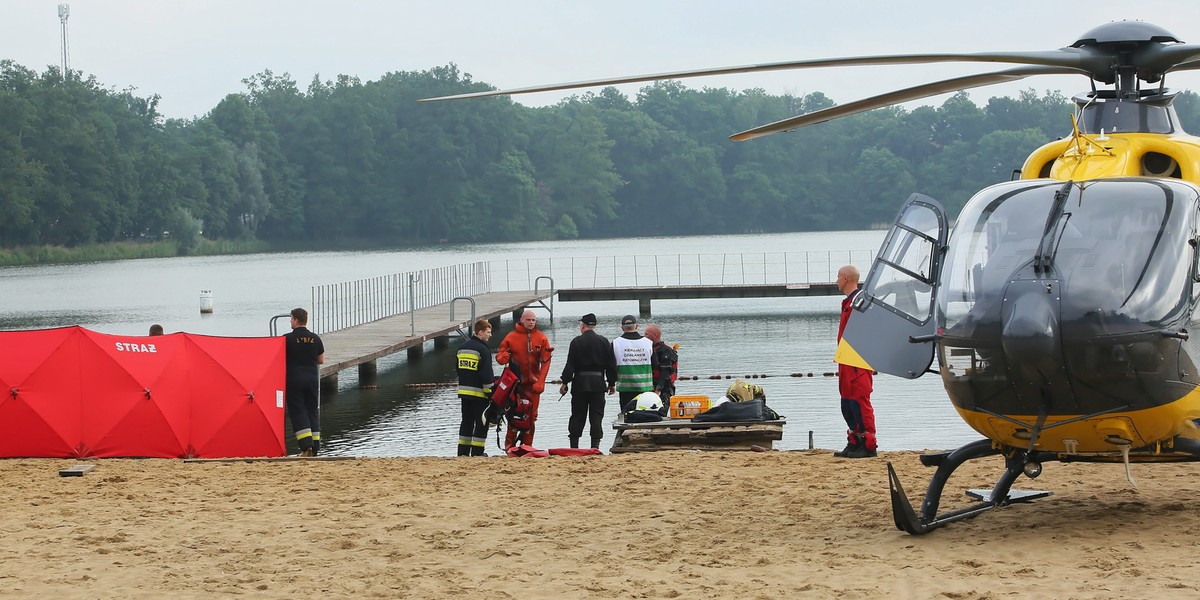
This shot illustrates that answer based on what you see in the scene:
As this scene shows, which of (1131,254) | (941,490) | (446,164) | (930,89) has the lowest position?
(941,490)

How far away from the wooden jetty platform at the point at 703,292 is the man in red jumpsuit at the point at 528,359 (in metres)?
25.7

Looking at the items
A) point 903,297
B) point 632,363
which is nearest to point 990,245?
point 903,297

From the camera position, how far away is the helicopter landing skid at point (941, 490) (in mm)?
8047

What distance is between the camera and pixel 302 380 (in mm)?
13711

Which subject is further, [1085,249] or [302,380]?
[302,380]

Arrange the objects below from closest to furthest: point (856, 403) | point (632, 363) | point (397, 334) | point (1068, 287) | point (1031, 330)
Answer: point (1031, 330)
point (1068, 287)
point (856, 403)
point (632, 363)
point (397, 334)

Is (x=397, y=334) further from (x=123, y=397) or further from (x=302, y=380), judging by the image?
(x=123, y=397)

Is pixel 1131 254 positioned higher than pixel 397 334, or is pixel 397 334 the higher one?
pixel 1131 254

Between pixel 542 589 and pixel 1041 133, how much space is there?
118982 mm

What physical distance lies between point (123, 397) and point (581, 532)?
5786 millimetres

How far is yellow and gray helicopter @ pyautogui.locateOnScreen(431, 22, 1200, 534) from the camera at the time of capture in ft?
23.6

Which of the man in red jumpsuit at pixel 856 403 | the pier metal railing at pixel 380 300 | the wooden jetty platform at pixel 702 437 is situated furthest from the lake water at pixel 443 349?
the man in red jumpsuit at pixel 856 403

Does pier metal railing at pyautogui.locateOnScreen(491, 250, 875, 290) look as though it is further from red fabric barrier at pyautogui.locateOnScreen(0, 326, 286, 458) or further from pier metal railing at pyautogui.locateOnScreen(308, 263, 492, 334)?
red fabric barrier at pyautogui.locateOnScreen(0, 326, 286, 458)

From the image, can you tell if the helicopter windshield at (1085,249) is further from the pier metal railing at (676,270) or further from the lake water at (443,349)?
the pier metal railing at (676,270)
